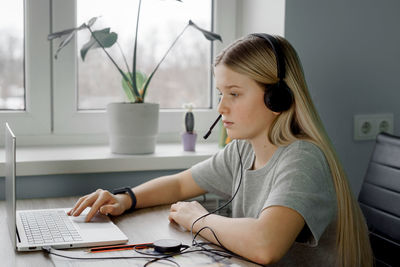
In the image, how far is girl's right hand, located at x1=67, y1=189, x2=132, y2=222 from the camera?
1347 millimetres

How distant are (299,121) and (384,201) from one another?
1.36ft

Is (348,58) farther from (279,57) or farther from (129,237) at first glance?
(129,237)

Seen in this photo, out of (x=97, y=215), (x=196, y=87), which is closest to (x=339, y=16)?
(x=196, y=87)

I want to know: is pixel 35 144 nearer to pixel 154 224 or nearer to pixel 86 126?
pixel 86 126

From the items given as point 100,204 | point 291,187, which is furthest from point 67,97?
point 291,187

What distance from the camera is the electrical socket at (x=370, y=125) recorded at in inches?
75.5

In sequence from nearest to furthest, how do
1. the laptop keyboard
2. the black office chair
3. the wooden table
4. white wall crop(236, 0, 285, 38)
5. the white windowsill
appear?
the wooden table → the laptop keyboard → the black office chair → the white windowsill → white wall crop(236, 0, 285, 38)

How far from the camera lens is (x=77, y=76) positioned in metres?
1.95

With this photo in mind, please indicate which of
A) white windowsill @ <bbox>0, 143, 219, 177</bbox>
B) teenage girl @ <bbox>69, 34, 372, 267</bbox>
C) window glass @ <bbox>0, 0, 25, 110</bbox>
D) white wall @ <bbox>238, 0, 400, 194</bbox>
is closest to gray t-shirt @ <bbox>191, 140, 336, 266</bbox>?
teenage girl @ <bbox>69, 34, 372, 267</bbox>

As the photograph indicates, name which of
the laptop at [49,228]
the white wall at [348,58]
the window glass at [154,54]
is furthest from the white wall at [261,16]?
the laptop at [49,228]

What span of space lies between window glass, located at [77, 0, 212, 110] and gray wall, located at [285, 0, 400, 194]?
46 centimetres

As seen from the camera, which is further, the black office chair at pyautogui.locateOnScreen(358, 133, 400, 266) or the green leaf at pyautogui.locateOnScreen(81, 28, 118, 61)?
the green leaf at pyautogui.locateOnScreen(81, 28, 118, 61)

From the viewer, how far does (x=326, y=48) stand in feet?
6.03

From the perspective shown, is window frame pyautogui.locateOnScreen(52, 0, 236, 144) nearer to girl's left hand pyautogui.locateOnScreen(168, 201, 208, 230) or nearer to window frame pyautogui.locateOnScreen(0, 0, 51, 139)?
window frame pyautogui.locateOnScreen(0, 0, 51, 139)
